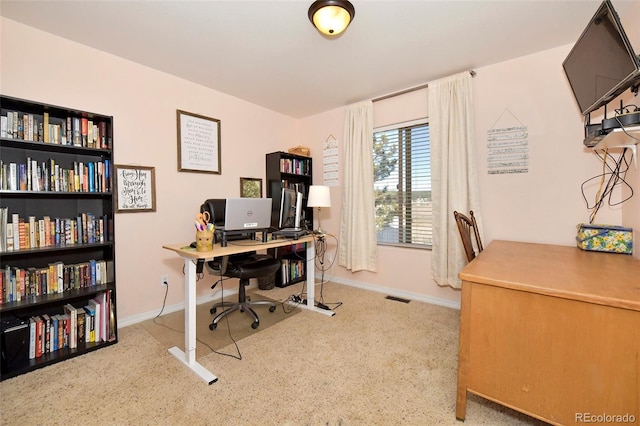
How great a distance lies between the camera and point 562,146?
84.3 inches

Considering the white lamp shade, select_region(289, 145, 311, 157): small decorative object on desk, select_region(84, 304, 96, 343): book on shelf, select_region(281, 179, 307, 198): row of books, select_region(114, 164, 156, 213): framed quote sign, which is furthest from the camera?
select_region(289, 145, 311, 157): small decorative object on desk

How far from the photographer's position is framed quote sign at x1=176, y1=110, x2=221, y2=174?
2654 mm

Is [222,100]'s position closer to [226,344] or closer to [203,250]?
[203,250]

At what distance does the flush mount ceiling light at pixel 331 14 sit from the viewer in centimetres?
157

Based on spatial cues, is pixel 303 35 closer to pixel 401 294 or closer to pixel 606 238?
pixel 606 238

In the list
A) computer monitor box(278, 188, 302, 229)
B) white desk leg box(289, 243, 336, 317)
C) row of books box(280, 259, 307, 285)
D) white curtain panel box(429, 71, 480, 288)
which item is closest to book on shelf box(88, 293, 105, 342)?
computer monitor box(278, 188, 302, 229)

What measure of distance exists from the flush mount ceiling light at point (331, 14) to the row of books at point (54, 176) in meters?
1.86

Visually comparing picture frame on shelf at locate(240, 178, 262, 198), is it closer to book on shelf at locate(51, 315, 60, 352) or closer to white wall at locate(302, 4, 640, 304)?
book on shelf at locate(51, 315, 60, 352)

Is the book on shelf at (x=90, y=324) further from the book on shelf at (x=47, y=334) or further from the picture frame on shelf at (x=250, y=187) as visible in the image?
the picture frame on shelf at (x=250, y=187)

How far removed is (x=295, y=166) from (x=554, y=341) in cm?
309

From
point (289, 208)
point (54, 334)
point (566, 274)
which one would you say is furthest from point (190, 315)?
point (566, 274)

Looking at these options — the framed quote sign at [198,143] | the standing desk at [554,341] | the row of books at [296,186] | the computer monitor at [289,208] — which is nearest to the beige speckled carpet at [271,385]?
the standing desk at [554,341]

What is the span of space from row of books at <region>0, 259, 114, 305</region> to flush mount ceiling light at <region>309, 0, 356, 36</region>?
229cm

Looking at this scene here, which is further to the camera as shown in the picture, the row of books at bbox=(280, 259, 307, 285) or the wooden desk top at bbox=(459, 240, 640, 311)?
the row of books at bbox=(280, 259, 307, 285)
